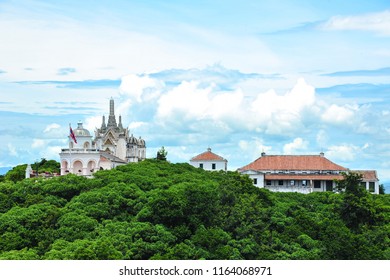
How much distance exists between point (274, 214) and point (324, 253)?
5.03 m

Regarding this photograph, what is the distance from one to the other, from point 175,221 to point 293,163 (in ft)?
72.9

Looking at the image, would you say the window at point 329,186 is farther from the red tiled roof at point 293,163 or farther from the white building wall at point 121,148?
the white building wall at point 121,148

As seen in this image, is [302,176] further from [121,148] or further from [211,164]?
[121,148]

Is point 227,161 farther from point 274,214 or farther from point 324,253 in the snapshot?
point 324,253

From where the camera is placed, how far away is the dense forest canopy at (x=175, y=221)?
29109 mm

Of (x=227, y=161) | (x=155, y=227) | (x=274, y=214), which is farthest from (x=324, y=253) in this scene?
(x=227, y=161)

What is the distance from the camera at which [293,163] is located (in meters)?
52.0

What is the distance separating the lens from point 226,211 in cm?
3462

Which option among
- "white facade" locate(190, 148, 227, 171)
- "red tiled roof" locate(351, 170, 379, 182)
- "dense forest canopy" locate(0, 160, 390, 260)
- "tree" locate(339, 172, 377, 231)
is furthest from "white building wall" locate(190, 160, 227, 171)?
"tree" locate(339, 172, 377, 231)

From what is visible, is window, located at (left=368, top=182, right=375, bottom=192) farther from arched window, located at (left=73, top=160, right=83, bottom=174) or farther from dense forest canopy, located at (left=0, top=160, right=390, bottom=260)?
arched window, located at (left=73, top=160, right=83, bottom=174)

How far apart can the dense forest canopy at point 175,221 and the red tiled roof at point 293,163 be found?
1032 cm

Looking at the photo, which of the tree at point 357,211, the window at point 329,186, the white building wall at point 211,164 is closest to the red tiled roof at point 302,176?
the window at point 329,186

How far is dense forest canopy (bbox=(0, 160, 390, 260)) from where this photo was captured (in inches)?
1146

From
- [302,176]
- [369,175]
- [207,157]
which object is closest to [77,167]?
[207,157]
